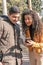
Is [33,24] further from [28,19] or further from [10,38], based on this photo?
[10,38]

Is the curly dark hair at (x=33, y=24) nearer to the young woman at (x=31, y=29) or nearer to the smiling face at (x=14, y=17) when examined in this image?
the young woman at (x=31, y=29)

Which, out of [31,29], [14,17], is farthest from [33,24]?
[14,17]

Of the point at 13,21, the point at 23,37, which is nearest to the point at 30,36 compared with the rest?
the point at 23,37

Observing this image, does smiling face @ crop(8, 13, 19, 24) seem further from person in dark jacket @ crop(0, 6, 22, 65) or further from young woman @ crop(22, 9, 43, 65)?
young woman @ crop(22, 9, 43, 65)

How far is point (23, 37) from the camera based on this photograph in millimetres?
3840

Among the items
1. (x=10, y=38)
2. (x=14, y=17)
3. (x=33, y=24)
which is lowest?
(x=10, y=38)

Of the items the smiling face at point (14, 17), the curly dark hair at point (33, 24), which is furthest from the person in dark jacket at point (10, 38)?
the curly dark hair at point (33, 24)

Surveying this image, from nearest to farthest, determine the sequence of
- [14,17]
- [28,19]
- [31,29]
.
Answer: [14,17], [28,19], [31,29]

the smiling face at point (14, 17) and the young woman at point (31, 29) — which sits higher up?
the smiling face at point (14, 17)

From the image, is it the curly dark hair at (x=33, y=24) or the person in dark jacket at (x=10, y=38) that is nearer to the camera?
the person in dark jacket at (x=10, y=38)

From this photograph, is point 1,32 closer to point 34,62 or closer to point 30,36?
point 30,36

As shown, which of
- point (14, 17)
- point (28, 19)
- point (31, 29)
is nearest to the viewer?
point (14, 17)

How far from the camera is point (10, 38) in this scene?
361 centimetres

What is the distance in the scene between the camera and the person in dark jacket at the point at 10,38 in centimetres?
357
